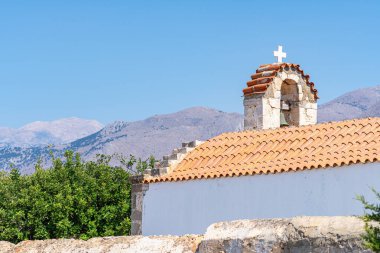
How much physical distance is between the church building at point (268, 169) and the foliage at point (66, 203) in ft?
17.7

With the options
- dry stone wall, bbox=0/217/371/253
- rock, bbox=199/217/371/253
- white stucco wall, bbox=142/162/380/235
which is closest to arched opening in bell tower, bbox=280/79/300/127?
white stucco wall, bbox=142/162/380/235

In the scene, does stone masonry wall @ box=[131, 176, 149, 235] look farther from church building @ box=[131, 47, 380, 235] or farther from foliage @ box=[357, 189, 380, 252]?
foliage @ box=[357, 189, 380, 252]

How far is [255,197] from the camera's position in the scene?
13.1 metres

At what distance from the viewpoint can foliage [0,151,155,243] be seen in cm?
2019

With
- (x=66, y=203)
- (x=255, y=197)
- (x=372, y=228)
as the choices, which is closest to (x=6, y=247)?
(x=372, y=228)

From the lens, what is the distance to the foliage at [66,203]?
66.2 feet

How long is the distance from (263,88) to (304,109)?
4.41ft

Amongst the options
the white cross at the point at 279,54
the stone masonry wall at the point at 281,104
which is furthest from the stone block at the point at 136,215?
the white cross at the point at 279,54

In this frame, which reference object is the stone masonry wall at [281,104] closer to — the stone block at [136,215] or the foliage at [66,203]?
the stone block at [136,215]

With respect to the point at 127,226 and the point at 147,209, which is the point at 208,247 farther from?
the point at 127,226

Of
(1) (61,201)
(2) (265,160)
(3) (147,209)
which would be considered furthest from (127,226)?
(2) (265,160)

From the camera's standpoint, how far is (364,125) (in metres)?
13.6

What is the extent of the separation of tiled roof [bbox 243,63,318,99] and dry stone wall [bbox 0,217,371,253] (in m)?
11.6

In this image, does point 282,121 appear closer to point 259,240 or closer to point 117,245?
point 117,245
